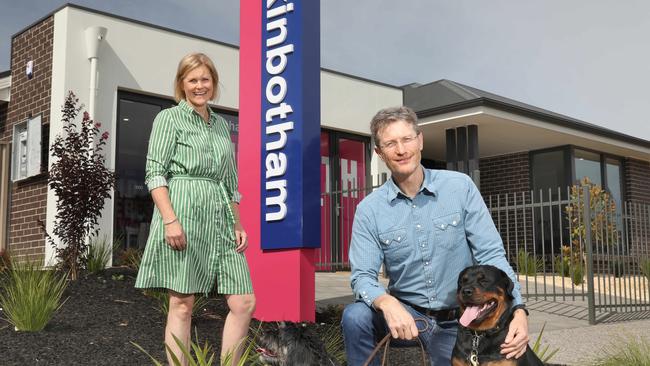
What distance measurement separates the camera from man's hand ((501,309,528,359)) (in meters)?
2.66

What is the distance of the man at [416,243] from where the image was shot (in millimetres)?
3035

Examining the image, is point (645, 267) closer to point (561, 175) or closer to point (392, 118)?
point (561, 175)

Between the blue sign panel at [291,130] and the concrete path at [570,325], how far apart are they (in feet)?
5.13

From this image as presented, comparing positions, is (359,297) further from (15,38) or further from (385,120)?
(15,38)

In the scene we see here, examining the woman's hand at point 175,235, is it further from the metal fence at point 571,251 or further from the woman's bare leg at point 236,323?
the metal fence at point 571,251

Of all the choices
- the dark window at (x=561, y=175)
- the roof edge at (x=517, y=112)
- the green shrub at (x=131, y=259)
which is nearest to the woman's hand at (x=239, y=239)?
the green shrub at (x=131, y=259)

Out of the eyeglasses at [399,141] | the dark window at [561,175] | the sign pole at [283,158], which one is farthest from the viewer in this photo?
the dark window at [561,175]

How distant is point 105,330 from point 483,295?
10.9ft

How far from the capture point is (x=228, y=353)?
132 inches

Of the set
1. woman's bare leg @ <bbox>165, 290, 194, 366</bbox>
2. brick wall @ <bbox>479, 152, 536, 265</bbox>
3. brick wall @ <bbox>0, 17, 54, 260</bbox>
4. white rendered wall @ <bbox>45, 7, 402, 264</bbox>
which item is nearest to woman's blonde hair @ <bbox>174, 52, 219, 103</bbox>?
woman's bare leg @ <bbox>165, 290, 194, 366</bbox>

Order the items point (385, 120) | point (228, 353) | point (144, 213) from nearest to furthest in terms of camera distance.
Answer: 1. point (385, 120)
2. point (228, 353)
3. point (144, 213)

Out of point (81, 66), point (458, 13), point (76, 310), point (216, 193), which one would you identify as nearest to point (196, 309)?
point (76, 310)

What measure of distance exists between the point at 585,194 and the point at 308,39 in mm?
4333

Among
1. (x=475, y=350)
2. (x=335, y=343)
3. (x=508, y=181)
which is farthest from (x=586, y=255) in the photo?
(x=508, y=181)
